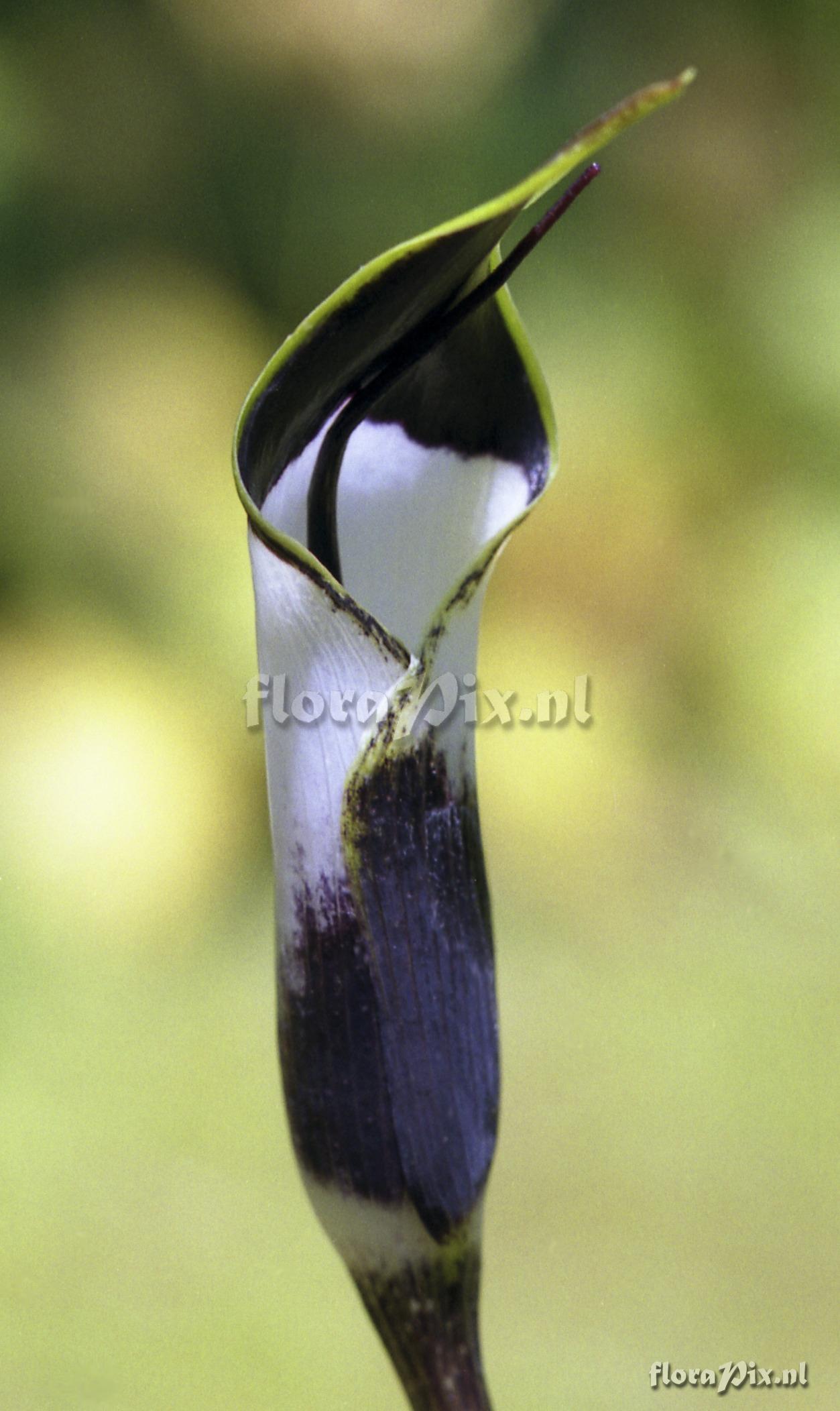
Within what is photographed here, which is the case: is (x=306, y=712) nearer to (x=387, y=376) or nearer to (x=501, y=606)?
(x=387, y=376)

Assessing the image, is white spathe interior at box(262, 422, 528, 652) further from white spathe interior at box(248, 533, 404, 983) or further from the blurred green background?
the blurred green background

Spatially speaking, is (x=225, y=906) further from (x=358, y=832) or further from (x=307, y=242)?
(x=358, y=832)

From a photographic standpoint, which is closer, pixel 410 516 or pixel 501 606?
pixel 410 516

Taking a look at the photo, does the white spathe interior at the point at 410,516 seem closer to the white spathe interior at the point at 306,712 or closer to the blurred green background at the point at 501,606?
the white spathe interior at the point at 306,712

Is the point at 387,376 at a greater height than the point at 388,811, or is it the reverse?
the point at 387,376

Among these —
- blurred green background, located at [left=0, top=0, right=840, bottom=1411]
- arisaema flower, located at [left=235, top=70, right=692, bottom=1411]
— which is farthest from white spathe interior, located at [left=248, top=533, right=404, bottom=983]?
blurred green background, located at [left=0, top=0, right=840, bottom=1411]

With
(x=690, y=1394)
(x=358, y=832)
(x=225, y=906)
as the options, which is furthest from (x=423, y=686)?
(x=225, y=906)

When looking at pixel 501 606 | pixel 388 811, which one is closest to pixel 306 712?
pixel 388 811
